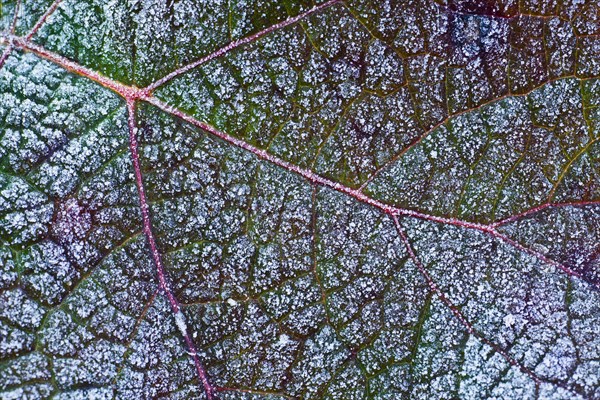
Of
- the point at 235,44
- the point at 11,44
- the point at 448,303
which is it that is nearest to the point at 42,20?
the point at 11,44

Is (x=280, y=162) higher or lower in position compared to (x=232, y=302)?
higher

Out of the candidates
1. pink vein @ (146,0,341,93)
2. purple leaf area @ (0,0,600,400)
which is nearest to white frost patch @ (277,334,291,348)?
purple leaf area @ (0,0,600,400)

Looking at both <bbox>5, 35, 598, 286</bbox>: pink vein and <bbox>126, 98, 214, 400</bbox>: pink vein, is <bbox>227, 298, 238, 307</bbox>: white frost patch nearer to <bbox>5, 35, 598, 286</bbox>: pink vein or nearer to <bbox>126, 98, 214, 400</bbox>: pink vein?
<bbox>126, 98, 214, 400</bbox>: pink vein

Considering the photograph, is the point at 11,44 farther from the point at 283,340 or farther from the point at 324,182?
the point at 283,340

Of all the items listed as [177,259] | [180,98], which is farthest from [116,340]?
[180,98]

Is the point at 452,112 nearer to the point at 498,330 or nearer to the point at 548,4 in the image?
the point at 548,4

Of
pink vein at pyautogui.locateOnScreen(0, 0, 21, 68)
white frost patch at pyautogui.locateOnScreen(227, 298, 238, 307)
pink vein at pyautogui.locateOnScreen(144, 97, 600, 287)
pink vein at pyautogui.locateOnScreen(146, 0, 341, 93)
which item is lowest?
white frost patch at pyautogui.locateOnScreen(227, 298, 238, 307)
